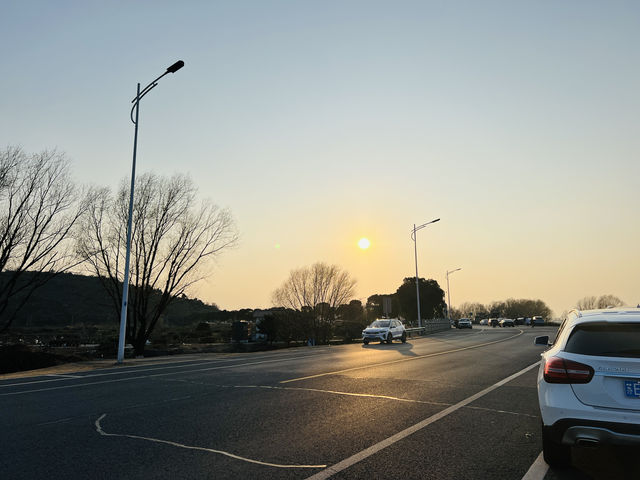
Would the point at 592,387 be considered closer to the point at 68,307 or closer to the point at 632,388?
the point at 632,388

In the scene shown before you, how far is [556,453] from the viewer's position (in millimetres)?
4637

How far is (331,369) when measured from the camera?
13586 mm

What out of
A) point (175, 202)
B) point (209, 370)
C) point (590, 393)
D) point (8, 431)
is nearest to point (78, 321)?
point (175, 202)

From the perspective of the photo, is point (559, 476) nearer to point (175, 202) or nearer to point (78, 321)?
point (175, 202)

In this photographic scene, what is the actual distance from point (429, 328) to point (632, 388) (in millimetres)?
48169

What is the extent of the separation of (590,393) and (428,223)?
43.3m

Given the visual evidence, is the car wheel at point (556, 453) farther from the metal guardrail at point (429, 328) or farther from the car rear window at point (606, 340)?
the metal guardrail at point (429, 328)

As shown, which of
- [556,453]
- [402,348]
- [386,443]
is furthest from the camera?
[402,348]

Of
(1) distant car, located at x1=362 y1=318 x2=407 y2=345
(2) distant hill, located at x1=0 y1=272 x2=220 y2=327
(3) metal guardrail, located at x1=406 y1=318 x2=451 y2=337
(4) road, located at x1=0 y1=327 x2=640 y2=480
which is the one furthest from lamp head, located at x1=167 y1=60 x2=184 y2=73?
(2) distant hill, located at x1=0 y1=272 x2=220 y2=327

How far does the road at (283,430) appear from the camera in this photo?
4586mm

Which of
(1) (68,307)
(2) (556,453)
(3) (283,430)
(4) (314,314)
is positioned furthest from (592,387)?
(1) (68,307)

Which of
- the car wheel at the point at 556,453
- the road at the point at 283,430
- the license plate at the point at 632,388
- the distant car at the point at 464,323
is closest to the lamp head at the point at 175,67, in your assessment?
the road at the point at 283,430

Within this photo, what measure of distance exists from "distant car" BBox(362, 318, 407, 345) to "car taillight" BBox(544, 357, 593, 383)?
25.2 metres

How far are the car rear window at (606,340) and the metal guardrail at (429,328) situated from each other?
3646cm
